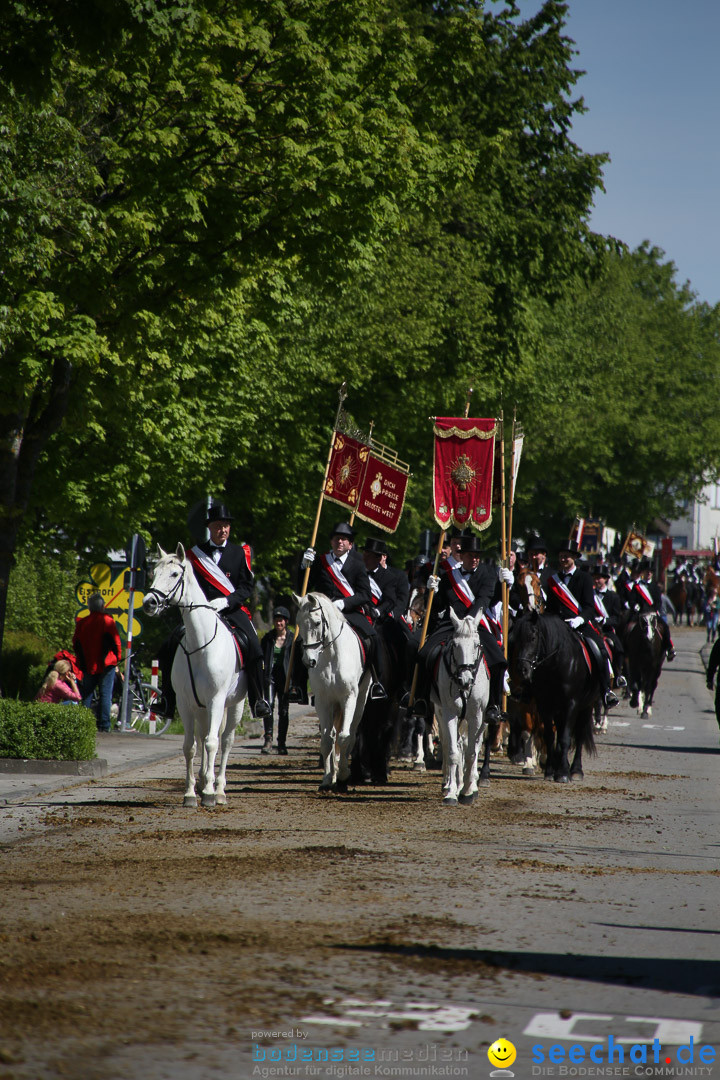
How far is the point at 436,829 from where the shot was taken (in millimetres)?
11875

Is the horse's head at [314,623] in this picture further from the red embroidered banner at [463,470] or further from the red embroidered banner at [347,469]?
the red embroidered banner at [347,469]

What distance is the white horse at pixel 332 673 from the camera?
557 inches

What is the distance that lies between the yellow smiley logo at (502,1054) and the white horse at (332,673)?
8.45 m

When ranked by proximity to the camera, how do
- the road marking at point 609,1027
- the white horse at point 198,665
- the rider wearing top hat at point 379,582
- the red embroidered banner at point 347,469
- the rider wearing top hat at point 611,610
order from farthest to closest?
the rider wearing top hat at point 611,610, the red embroidered banner at point 347,469, the rider wearing top hat at point 379,582, the white horse at point 198,665, the road marking at point 609,1027

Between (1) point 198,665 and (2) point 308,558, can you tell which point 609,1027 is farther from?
A: (2) point 308,558

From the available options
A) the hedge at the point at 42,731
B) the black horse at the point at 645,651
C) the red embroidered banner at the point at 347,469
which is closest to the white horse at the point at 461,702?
the hedge at the point at 42,731

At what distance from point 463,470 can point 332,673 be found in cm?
478

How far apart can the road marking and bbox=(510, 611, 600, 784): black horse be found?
10.0 meters

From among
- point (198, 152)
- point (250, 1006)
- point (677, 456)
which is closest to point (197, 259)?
point (198, 152)

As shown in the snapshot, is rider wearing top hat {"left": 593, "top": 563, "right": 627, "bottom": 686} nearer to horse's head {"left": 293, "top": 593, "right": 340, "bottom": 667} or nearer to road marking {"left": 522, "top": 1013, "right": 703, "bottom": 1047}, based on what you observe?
horse's head {"left": 293, "top": 593, "right": 340, "bottom": 667}

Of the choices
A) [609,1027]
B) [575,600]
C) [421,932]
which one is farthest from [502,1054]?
[575,600]

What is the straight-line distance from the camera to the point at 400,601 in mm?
15781

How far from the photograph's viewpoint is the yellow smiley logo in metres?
5.42

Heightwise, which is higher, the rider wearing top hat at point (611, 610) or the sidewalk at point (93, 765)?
the rider wearing top hat at point (611, 610)
